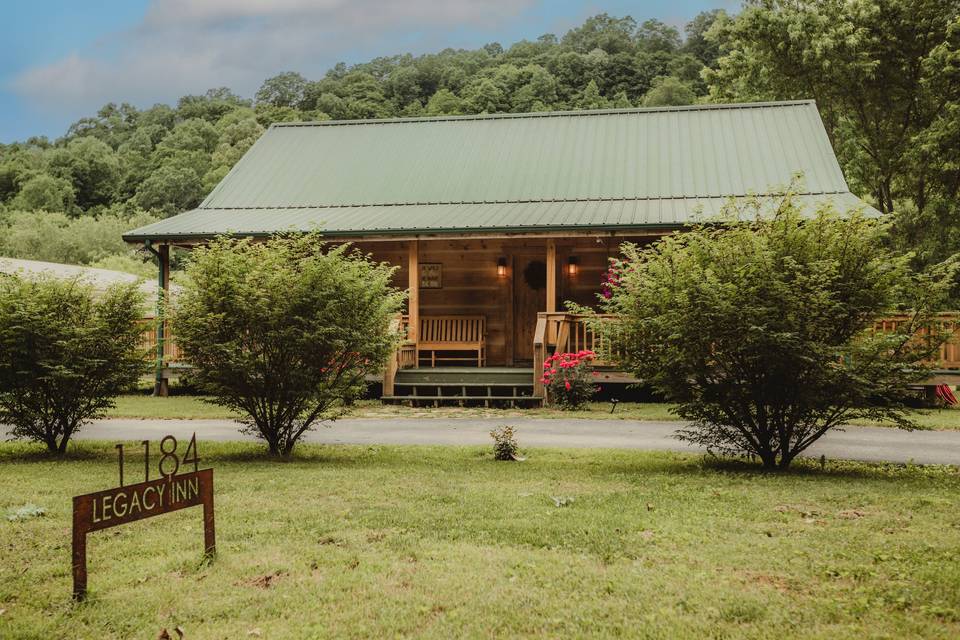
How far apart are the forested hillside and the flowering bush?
8659 millimetres

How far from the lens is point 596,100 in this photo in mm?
42219

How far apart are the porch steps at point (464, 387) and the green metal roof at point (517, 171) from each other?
121 inches

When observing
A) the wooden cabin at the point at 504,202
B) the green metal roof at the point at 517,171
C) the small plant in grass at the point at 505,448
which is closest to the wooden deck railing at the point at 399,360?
the wooden cabin at the point at 504,202

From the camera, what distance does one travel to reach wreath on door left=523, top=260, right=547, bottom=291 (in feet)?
65.1

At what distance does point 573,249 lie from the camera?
19375 millimetres

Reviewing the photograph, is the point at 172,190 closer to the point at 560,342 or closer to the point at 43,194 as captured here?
the point at 43,194

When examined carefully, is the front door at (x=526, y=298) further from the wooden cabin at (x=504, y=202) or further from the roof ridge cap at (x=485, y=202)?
the roof ridge cap at (x=485, y=202)

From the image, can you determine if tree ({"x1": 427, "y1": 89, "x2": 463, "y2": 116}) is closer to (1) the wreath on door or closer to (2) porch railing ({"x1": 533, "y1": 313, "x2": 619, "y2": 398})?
(1) the wreath on door

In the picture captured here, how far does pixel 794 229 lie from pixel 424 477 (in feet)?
15.5

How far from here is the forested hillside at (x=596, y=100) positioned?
2477 cm

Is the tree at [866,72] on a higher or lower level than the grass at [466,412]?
higher

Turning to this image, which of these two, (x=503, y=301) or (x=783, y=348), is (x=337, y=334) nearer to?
(x=783, y=348)

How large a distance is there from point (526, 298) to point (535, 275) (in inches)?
24.1

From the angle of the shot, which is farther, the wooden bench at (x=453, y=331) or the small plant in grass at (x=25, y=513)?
the wooden bench at (x=453, y=331)
